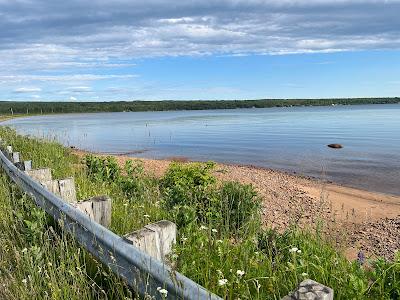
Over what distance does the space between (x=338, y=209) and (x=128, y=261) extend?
37.0 feet

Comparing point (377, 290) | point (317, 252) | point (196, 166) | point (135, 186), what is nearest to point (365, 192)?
point (196, 166)

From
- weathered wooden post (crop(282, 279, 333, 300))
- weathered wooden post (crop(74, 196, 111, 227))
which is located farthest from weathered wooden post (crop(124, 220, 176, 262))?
weathered wooden post (crop(282, 279, 333, 300))

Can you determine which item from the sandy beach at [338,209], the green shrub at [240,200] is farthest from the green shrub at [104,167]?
the sandy beach at [338,209]

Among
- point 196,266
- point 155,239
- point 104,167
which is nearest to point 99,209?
point 196,266

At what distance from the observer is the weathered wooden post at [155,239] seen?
2.91 metres

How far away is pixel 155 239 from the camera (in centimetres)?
301

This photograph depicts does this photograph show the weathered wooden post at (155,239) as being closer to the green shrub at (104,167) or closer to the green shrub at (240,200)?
the green shrub at (240,200)

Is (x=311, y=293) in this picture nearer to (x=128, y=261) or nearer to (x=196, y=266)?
(x=128, y=261)

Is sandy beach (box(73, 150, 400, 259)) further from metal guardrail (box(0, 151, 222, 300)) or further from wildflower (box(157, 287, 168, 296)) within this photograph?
wildflower (box(157, 287, 168, 296))

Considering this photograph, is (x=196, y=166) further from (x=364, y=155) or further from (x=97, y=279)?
(x=364, y=155)

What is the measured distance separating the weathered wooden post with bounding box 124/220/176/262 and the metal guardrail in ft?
0.26

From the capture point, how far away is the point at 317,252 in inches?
174

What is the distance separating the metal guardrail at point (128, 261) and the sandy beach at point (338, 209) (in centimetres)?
472

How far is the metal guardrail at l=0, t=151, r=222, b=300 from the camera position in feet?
7.88
